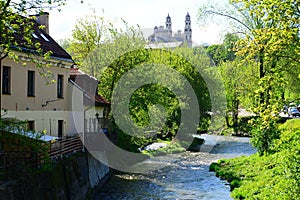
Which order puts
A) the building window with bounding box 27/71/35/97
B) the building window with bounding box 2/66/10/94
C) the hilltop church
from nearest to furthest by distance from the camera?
the building window with bounding box 2/66/10/94
the building window with bounding box 27/71/35/97
the hilltop church

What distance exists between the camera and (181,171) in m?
29.7

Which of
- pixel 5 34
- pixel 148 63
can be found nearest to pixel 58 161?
pixel 5 34

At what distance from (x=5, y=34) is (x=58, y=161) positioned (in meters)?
5.40

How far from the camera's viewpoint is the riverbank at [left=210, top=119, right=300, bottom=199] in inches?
600

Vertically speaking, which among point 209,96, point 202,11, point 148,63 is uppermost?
point 202,11

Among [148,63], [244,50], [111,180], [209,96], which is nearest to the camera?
[244,50]

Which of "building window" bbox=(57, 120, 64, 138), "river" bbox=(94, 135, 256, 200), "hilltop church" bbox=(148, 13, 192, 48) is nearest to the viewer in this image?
"river" bbox=(94, 135, 256, 200)

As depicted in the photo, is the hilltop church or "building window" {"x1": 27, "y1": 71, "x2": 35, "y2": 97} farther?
the hilltop church

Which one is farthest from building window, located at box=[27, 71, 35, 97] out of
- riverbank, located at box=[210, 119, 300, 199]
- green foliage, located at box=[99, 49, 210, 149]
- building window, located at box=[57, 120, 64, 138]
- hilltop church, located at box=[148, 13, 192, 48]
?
hilltop church, located at box=[148, 13, 192, 48]

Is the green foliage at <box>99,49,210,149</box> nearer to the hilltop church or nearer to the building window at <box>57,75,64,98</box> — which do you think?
the building window at <box>57,75,64,98</box>

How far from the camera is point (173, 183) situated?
25094 millimetres

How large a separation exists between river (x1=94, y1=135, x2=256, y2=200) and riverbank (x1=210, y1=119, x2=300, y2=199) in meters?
0.82

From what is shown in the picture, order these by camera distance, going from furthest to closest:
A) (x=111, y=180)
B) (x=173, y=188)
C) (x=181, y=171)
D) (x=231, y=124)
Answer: (x=231, y=124) < (x=181, y=171) < (x=111, y=180) < (x=173, y=188)

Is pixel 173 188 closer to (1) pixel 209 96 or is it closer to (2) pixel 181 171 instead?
(2) pixel 181 171
